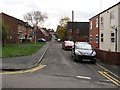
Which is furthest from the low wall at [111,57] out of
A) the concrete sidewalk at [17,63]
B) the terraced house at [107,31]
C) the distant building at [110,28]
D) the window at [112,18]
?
the window at [112,18]

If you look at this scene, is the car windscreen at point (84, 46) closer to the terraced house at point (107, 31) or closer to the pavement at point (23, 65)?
the terraced house at point (107, 31)

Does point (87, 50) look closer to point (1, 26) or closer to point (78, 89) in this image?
point (78, 89)

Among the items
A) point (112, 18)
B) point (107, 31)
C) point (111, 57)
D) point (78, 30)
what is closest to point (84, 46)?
point (111, 57)

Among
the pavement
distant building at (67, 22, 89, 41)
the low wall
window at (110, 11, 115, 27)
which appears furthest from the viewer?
distant building at (67, 22, 89, 41)

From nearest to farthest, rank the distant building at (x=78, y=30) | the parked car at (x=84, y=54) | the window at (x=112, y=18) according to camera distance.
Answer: the parked car at (x=84, y=54), the window at (x=112, y=18), the distant building at (x=78, y=30)

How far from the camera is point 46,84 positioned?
10602 millimetres

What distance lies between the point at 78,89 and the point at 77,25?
7839 centimetres

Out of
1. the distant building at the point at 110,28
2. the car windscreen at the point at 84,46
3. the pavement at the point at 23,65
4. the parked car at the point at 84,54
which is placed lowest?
the pavement at the point at 23,65

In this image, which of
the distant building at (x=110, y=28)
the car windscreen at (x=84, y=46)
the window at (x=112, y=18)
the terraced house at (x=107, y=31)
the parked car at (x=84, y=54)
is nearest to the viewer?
the parked car at (x=84, y=54)

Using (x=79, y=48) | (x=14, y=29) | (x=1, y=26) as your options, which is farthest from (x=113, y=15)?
(x=14, y=29)

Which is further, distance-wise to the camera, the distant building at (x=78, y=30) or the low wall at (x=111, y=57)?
the distant building at (x=78, y=30)

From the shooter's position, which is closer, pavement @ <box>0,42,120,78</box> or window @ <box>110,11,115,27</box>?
pavement @ <box>0,42,120,78</box>

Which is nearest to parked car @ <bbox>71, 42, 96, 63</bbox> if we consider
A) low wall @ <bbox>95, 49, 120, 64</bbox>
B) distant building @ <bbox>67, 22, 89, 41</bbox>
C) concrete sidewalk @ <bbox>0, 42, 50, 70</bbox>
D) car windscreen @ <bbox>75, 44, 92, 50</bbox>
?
car windscreen @ <bbox>75, 44, 92, 50</bbox>

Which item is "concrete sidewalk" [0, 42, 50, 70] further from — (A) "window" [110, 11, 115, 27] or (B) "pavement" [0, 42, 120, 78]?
(A) "window" [110, 11, 115, 27]
